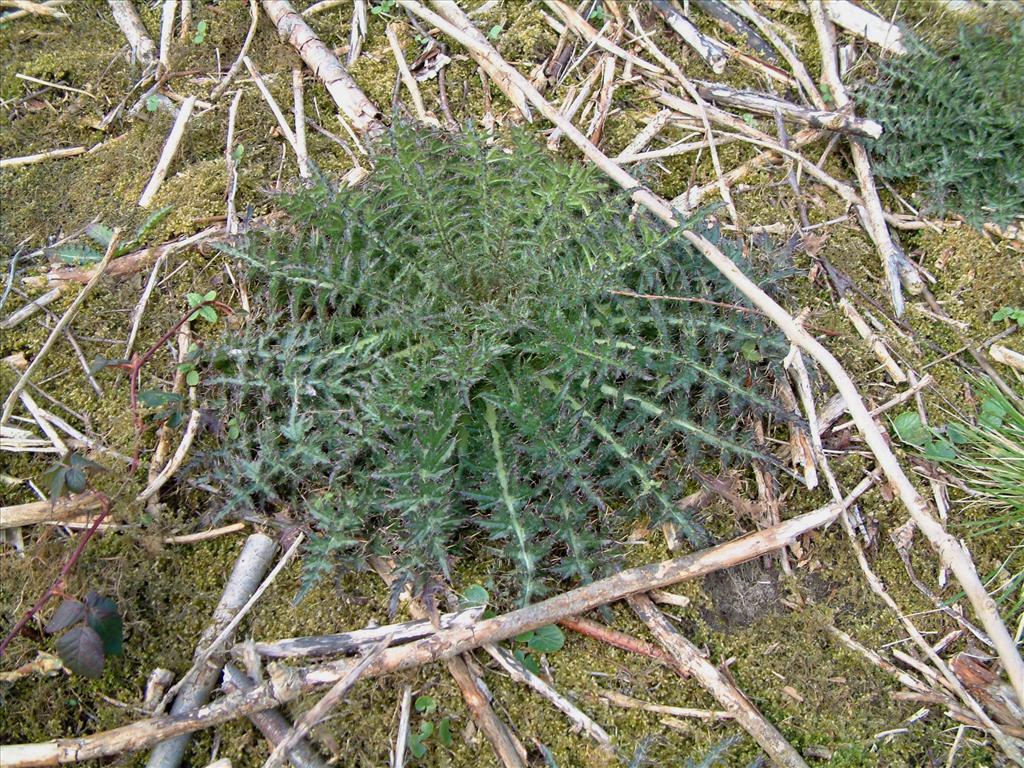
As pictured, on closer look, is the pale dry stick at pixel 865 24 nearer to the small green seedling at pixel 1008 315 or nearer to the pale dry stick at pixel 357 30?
the small green seedling at pixel 1008 315

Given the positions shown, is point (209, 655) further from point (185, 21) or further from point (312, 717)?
point (185, 21)

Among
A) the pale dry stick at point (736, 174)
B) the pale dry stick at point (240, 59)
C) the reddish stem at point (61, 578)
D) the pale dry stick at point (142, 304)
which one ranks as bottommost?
the pale dry stick at point (736, 174)

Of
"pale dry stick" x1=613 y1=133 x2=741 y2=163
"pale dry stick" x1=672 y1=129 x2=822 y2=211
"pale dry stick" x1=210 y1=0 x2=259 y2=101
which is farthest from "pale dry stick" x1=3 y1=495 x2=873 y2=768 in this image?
"pale dry stick" x1=210 y1=0 x2=259 y2=101

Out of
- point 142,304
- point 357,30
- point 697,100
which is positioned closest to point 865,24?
point 697,100

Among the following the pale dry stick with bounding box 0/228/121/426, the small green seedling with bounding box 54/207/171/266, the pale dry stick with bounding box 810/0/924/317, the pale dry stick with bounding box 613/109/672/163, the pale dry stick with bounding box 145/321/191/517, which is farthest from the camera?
the pale dry stick with bounding box 613/109/672/163

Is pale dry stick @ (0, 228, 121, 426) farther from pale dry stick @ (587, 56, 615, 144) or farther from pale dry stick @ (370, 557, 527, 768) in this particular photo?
pale dry stick @ (587, 56, 615, 144)

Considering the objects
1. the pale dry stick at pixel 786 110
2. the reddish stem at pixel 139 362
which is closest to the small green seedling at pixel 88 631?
the reddish stem at pixel 139 362
